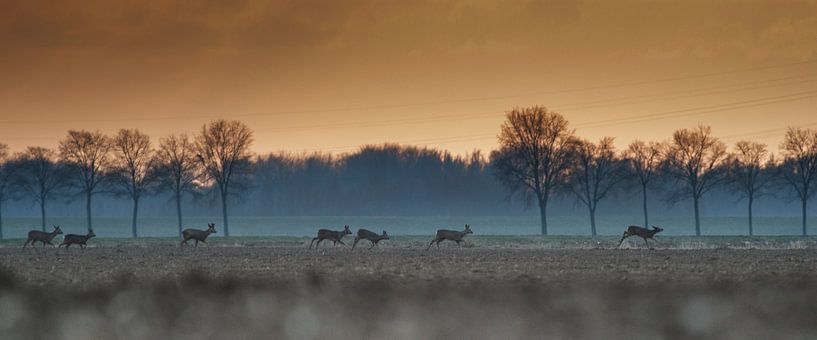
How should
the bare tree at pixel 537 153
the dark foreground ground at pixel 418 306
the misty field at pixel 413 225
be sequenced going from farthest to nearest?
the misty field at pixel 413 225, the bare tree at pixel 537 153, the dark foreground ground at pixel 418 306

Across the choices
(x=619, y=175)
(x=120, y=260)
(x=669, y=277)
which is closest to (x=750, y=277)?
(x=669, y=277)

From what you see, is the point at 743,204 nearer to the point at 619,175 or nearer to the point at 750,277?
the point at 619,175

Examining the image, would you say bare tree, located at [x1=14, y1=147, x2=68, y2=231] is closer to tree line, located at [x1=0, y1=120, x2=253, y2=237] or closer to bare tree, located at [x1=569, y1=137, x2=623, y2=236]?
tree line, located at [x1=0, y1=120, x2=253, y2=237]

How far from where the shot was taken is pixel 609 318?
59.9 ft

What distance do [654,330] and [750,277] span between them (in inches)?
283

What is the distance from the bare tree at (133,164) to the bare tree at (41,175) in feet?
17.2

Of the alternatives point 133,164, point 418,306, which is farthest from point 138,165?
point 418,306

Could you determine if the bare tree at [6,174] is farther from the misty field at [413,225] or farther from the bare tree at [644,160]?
the bare tree at [644,160]

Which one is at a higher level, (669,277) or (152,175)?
(152,175)

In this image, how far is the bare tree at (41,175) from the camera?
8075 cm

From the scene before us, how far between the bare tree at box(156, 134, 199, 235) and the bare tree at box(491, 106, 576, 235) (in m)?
29.4

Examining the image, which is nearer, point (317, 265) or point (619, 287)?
point (619, 287)

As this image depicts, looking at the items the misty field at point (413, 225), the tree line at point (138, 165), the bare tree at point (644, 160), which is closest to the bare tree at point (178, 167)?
the tree line at point (138, 165)

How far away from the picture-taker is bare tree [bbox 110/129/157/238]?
Answer: 7869cm
